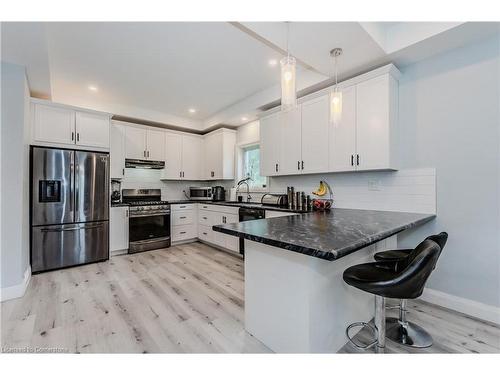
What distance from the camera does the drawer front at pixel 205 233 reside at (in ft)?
14.3

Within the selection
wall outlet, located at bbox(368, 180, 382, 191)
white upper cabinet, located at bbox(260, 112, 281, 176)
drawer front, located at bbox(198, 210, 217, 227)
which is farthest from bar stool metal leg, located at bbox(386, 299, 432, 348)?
drawer front, located at bbox(198, 210, 217, 227)

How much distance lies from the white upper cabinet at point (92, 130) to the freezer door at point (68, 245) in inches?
48.5

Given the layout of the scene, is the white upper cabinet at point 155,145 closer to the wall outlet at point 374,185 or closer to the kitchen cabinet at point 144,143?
the kitchen cabinet at point 144,143

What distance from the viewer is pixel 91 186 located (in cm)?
343

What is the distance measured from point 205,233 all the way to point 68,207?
7.18 feet

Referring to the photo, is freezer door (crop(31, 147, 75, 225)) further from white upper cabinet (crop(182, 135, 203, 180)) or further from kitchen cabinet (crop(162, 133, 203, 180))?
white upper cabinet (crop(182, 135, 203, 180))

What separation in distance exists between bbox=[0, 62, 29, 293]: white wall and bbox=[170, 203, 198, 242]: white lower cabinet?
2162 millimetres

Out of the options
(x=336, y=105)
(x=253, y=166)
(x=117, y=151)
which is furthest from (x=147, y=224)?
(x=336, y=105)

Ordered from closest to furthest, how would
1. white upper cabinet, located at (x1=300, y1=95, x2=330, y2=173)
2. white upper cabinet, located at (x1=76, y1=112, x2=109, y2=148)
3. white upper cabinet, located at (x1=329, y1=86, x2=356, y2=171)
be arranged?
white upper cabinet, located at (x1=329, y1=86, x2=356, y2=171), white upper cabinet, located at (x1=300, y1=95, x2=330, y2=173), white upper cabinet, located at (x1=76, y1=112, x2=109, y2=148)

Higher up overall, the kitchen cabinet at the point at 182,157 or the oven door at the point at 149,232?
the kitchen cabinet at the point at 182,157

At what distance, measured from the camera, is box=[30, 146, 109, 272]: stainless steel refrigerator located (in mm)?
3035

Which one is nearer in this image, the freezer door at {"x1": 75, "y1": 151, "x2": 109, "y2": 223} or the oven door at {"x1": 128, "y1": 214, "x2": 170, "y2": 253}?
the freezer door at {"x1": 75, "y1": 151, "x2": 109, "y2": 223}

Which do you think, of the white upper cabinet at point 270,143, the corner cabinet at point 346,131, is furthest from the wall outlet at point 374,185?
the white upper cabinet at point 270,143

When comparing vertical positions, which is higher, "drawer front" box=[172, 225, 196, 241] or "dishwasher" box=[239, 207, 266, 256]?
"dishwasher" box=[239, 207, 266, 256]
